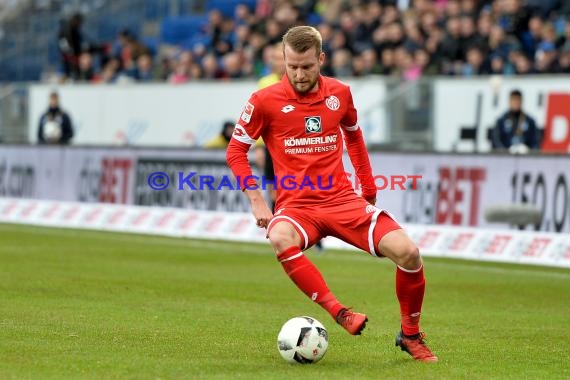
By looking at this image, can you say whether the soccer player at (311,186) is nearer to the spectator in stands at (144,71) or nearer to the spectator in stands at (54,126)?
the spectator in stands at (54,126)

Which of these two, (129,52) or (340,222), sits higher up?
(340,222)

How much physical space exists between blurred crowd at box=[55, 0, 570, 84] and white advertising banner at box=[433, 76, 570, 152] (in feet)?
2.36

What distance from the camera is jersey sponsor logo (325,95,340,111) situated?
9.38 m

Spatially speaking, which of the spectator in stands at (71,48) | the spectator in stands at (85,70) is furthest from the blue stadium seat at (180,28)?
the spectator in stands at (85,70)

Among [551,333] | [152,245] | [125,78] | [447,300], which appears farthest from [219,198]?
[551,333]

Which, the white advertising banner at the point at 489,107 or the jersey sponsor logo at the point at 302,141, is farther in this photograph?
the white advertising banner at the point at 489,107

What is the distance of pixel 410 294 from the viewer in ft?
29.7

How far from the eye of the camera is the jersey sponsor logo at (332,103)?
9375mm

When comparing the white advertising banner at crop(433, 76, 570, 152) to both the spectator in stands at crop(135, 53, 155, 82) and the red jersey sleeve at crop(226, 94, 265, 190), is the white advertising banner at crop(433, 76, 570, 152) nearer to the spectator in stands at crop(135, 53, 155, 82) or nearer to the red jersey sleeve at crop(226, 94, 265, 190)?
the spectator in stands at crop(135, 53, 155, 82)

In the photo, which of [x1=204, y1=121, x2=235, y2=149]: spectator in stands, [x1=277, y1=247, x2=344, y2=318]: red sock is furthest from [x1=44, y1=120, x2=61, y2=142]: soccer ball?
[x1=277, y1=247, x2=344, y2=318]: red sock

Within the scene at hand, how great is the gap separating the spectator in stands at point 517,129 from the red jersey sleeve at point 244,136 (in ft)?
39.3

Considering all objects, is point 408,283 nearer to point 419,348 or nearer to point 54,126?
point 419,348

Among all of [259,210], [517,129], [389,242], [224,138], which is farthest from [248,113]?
[224,138]

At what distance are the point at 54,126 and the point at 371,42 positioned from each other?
651 centimetres
